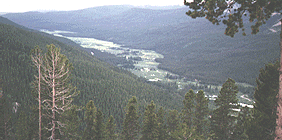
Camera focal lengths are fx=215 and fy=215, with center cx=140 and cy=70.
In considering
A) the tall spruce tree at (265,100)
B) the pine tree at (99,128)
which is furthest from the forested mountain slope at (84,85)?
the tall spruce tree at (265,100)

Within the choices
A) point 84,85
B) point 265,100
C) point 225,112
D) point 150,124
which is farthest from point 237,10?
point 84,85

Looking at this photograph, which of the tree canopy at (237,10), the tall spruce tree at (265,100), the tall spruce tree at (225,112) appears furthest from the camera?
the tall spruce tree at (225,112)

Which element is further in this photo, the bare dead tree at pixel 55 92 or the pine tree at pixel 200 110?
the pine tree at pixel 200 110

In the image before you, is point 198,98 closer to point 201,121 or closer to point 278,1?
point 201,121

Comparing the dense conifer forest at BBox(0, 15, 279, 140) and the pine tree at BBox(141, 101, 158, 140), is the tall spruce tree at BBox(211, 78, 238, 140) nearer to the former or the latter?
the dense conifer forest at BBox(0, 15, 279, 140)

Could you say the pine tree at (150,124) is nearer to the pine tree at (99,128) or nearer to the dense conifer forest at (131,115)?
the dense conifer forest at (131,115)

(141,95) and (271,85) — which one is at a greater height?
(271,85)

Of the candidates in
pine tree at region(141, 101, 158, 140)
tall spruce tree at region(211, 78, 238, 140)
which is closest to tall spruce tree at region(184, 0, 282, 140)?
tall spruce tree at region(211, 78, 238, 140)

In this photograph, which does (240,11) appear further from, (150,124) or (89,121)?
(89,121)

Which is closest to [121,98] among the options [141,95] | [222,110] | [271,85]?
[141,95]
